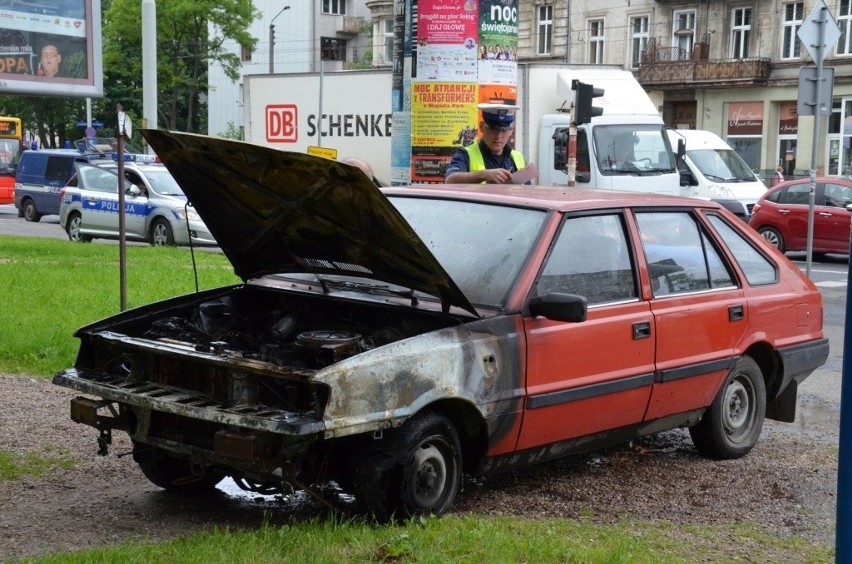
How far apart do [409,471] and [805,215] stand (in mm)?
18596

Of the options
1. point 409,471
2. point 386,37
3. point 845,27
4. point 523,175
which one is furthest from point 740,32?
point 409,471

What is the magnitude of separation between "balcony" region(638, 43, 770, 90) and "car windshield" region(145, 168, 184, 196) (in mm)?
28904

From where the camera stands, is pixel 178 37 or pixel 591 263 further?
pixel 178 37

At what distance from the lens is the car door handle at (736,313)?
22.0 ft

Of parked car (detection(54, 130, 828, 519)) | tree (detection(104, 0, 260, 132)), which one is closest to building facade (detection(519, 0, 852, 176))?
tree (detection(104, 0, 260, 132))

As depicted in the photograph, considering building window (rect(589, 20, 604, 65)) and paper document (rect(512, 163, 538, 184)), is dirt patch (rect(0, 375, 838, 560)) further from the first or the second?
building window (rect(589, 20, 604, 65))

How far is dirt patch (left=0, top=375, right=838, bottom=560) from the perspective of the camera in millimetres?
5277

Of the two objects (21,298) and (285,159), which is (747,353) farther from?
(21,298)

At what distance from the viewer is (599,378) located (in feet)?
19.3

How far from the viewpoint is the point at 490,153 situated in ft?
27.3

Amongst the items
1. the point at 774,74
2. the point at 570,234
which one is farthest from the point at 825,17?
the point at 774,74

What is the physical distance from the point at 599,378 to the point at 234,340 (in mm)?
1845

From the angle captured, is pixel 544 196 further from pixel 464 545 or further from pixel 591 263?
pixel 464 545

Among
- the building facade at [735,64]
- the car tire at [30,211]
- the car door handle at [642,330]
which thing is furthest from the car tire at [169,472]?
the building facade at [735,64]
